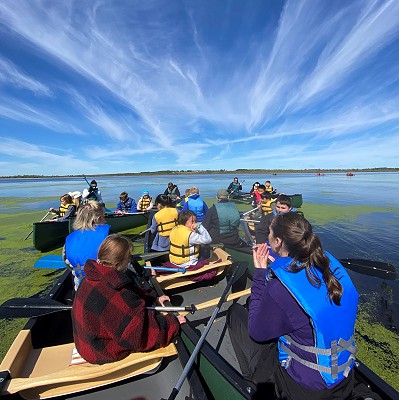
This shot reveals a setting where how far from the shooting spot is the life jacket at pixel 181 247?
13.5 ft

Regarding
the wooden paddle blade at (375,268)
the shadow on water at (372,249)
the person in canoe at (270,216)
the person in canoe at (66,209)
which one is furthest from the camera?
the person in canoe at (66,209)

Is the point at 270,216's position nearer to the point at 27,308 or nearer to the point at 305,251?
the point at 305,251

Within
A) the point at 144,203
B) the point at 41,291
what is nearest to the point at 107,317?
the point at 41,291

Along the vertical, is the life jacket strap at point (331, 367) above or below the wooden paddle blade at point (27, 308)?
above

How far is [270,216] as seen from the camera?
5715 mm

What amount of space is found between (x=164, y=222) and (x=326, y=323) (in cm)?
418

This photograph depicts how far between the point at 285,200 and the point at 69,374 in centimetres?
476

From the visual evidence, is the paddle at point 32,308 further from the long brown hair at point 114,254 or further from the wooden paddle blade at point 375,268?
the wooden paddle blade at point 375,268

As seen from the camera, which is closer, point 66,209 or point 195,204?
A: point 195,204

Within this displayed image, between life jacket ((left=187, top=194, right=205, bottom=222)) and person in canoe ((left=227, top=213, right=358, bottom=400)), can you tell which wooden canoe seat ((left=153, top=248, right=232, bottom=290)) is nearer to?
person in canoe ((left=227, top=213, right=358, bottom=400))

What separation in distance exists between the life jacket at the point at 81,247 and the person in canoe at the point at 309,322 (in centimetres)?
246

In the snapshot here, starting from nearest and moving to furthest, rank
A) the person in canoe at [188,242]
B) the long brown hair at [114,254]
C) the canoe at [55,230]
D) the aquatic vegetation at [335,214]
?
1. the long brown hair at [114,254]
2. the person in canoe at [188,242]
3. the canoe at [55,230]
4. the aquatic vegetation at [335,214]

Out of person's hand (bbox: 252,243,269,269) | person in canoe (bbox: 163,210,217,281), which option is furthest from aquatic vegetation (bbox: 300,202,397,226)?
person's hand (bbox: 252,243,269,269)

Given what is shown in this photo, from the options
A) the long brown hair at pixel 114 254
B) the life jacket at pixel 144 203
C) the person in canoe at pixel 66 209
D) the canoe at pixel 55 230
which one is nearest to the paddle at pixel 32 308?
the long brown hair at pixel 114 254
